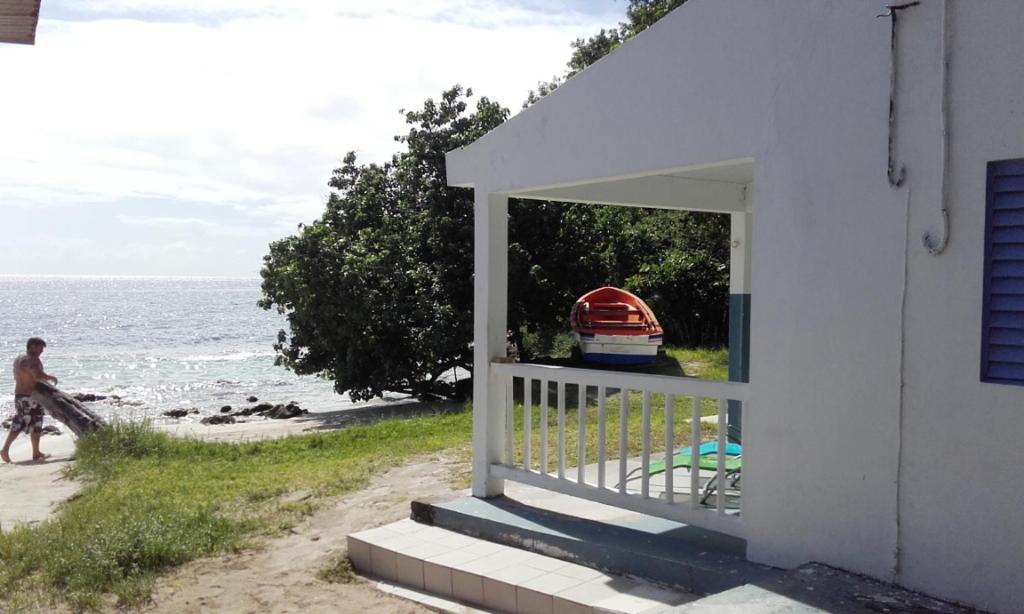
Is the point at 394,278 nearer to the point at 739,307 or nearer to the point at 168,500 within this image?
the point at 168,500

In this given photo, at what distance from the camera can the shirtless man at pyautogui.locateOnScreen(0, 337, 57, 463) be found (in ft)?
40.8

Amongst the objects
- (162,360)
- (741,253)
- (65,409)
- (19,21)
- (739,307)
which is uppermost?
(19,21)

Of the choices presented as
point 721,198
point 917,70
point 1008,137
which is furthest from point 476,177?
point 1008,137

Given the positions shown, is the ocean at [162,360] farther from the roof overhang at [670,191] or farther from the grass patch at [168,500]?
the roof overhang at [670,191]

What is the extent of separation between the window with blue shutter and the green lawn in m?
5.10

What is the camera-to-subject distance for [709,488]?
593 cm

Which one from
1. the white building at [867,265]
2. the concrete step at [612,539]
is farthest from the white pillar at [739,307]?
the white building at [867,265]

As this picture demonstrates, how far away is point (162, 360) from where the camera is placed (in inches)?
1763

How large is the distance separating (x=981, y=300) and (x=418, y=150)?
1566 centimetres

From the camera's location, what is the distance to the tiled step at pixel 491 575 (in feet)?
15.9

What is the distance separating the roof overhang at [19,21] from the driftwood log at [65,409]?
8866 mm

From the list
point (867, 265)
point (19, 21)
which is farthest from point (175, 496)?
point (867, 265)

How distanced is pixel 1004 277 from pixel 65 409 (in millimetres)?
12329

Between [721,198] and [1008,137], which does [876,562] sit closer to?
[1008,137]
